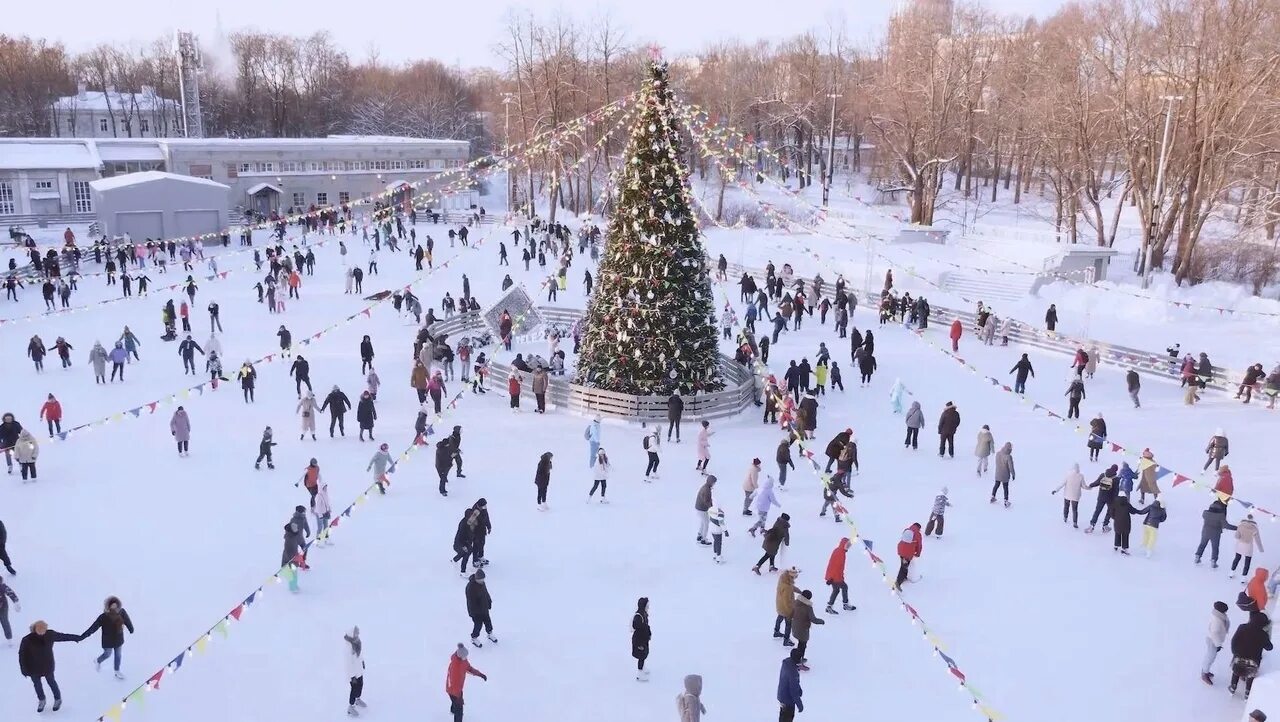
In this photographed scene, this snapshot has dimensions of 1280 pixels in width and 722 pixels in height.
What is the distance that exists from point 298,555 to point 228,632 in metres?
1.28

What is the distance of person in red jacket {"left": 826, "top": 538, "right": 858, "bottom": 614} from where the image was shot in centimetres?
1054

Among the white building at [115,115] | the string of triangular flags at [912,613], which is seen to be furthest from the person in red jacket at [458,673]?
the white building at [115,115]

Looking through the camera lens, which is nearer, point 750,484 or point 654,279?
point 750,484

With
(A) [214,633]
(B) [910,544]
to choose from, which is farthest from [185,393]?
(B) [910,544]

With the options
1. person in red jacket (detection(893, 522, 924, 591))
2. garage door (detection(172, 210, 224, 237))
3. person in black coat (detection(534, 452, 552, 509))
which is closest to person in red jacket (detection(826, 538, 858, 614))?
person in red jacket (detection(893, 522, 924, 591))

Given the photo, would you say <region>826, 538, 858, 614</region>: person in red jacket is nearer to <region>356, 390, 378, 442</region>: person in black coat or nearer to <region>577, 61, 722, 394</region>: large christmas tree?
<region>577, 61, 722, 394</region>: large christmas tree

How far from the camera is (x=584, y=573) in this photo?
1168 centimetres

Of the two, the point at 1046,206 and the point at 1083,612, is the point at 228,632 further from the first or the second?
the point at 1046,206

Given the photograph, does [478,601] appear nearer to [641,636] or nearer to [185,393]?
[641,636]

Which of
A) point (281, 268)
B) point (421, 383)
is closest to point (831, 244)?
point (281, 268)

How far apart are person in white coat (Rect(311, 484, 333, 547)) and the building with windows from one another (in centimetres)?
3400

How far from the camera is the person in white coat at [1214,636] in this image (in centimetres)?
927

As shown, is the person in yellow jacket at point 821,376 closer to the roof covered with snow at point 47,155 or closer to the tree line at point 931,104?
the tree line at point 931,104

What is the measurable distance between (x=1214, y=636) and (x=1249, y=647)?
0.36 m
